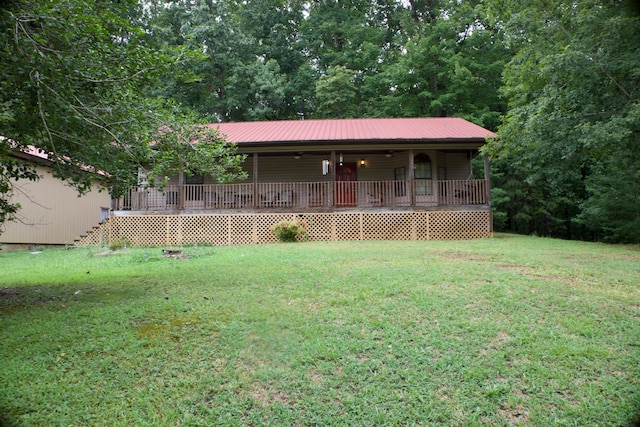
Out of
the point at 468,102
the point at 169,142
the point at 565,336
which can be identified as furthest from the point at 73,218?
the point at 468,102

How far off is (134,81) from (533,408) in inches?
212

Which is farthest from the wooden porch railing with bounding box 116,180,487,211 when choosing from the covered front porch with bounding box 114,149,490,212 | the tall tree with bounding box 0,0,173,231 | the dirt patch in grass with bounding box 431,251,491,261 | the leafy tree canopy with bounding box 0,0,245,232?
the tall tree with bounding box 0,0,173,231

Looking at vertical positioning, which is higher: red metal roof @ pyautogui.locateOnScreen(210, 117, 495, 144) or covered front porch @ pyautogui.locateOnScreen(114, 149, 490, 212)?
red metal roof @ pyautogui.locateOnScreen(210, 117, 495, 144)

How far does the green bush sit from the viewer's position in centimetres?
1265

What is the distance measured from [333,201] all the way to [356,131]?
341 cm

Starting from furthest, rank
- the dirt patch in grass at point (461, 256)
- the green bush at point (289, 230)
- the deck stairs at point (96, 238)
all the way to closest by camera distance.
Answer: the deck stairs at point (96, 238) → the green bush at point (289, 230) → the dirt patch in grass at point (461, 256)

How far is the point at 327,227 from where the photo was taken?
44.3 feet

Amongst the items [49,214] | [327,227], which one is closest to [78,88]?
[327,227]

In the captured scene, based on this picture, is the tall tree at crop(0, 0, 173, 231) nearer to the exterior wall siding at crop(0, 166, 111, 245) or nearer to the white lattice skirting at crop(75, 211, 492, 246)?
the white lattice skirting at crop(75, 211, 492, 246)

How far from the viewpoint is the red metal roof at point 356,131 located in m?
13.8

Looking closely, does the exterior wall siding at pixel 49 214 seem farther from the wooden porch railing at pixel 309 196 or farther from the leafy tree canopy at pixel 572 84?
the leafy tree canopy at pixel 572 84

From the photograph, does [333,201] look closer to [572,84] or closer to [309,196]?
[309,196]

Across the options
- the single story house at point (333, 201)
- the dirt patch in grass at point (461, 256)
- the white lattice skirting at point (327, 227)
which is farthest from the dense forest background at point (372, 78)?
the dirt patch in grass at point (461, 256)

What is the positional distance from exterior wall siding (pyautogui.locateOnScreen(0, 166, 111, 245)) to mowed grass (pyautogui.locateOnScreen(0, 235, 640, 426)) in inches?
356
